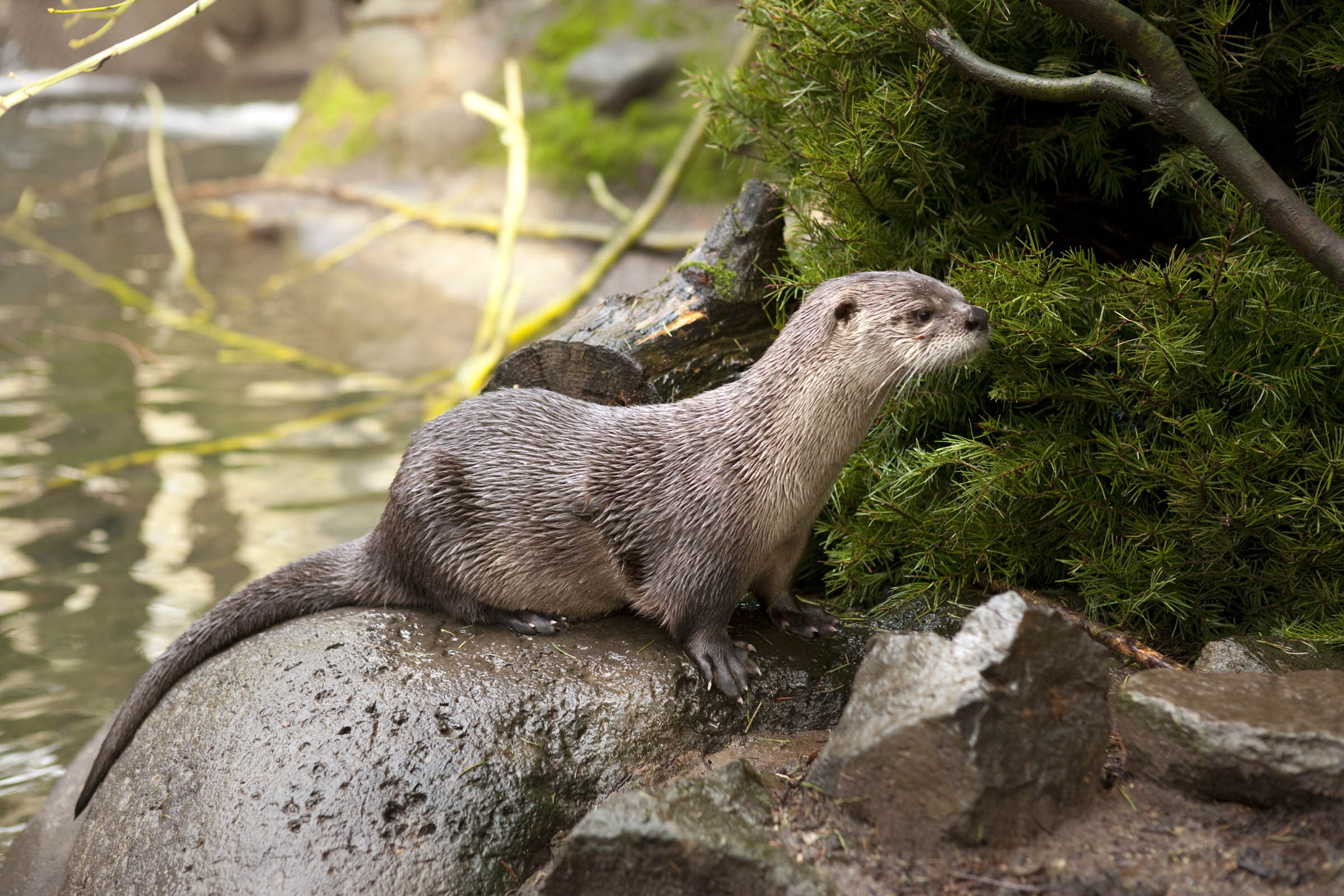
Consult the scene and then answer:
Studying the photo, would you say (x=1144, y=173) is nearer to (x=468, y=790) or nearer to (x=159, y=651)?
(x=468, y=790)

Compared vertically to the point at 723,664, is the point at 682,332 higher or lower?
higher

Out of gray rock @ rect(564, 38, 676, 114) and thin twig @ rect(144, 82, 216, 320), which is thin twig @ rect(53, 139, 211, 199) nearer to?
thin twig @ rect(144, 82, 216, 320)

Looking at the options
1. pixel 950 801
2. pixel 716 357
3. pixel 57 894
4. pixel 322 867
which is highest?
pixel 716 357

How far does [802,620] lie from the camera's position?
3.09 m

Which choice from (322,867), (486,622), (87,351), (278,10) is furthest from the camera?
(278,10)

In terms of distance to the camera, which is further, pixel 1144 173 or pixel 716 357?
pixel 716 357

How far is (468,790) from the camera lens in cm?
256

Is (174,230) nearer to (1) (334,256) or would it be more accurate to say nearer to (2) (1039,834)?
(1) (334,256)

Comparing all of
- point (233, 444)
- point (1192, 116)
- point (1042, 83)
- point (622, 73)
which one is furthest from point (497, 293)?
point (1192, 116)

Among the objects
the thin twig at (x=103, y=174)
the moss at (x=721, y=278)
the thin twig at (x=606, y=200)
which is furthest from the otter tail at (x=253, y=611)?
the thin twig at (x=103, y=174)

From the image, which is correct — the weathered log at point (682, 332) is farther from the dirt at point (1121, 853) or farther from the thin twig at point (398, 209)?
the thin twig at point (398, 209)

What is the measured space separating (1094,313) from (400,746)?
7.03ft

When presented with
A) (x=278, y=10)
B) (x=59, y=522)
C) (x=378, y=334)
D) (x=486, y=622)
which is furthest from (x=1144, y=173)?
(x=278, y=10)

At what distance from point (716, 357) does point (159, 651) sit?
2839 mm
